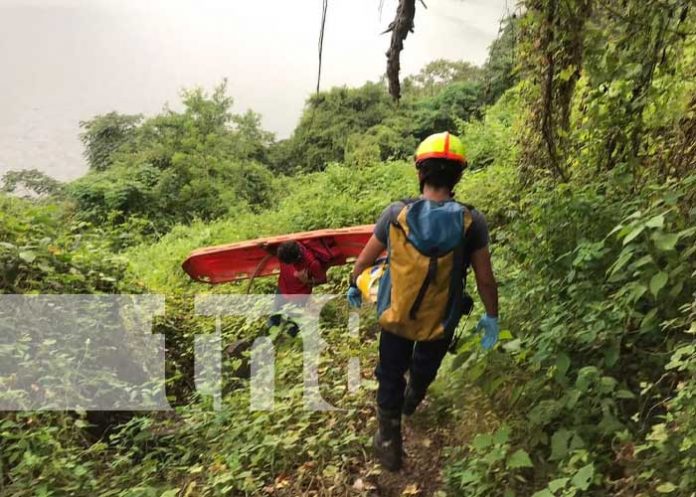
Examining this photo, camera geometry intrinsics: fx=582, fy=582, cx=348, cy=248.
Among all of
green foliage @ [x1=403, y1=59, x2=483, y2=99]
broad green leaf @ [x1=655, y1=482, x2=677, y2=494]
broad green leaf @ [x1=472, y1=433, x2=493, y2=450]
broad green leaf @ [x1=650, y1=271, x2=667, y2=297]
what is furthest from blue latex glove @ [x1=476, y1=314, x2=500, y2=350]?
green foliage @ [x1=403, y1=59, x2=483, y2=99]

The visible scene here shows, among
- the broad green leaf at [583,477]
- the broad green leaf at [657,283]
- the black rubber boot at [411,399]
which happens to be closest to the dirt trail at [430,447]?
the black rubber boot at [411,399]

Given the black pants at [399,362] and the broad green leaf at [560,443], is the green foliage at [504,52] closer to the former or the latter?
the black pants at [399,362]

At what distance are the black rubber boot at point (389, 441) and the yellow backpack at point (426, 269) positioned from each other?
1.94 ft

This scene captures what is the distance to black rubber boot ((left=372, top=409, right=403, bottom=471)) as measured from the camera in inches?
134

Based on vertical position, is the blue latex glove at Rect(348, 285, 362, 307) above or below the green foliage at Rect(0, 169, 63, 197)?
below

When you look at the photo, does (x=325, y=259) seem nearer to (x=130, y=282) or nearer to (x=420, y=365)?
(x=130, y=282)

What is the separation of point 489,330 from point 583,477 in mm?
1045

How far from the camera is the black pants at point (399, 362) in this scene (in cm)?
326

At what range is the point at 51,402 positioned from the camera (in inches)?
167

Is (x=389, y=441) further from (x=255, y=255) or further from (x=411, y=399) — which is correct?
(x=255, y=255)

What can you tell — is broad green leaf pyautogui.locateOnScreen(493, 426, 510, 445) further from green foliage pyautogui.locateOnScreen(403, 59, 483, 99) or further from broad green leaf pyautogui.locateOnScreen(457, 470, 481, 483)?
green foliage pyautogui.locateOnScreen(403, 59, 483, 99)

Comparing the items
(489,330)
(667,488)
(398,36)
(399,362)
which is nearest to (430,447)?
(399,362)

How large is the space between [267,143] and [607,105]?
21120 millimetres

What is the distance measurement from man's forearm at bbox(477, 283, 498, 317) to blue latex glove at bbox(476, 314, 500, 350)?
4cm
